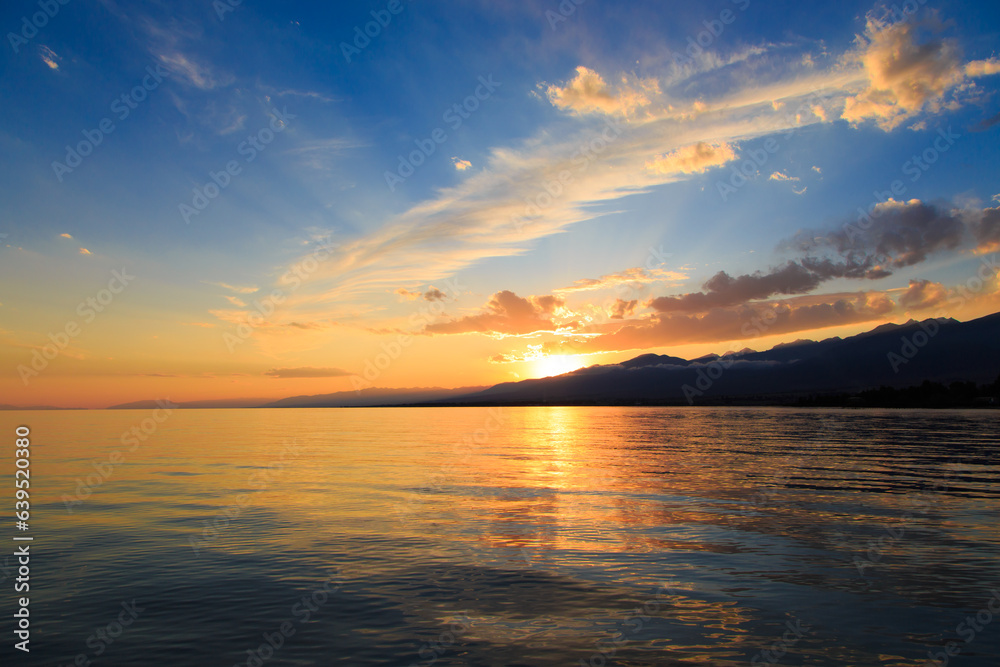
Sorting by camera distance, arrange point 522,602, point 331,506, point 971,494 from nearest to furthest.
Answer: point 522,602
point 331,506
point 971,494

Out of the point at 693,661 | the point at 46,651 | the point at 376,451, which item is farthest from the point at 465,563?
the point at 376,451

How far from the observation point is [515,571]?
56.3 feet

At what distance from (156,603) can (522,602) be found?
10.3 m

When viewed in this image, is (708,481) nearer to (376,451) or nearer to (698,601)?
(698,601)

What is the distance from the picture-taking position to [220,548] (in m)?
20.3

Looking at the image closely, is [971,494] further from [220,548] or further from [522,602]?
[220,548]

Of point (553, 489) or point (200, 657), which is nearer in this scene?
point (200, 657)

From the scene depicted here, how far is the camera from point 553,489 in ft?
112

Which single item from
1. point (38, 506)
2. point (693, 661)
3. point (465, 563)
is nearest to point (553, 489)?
point (465, 563)

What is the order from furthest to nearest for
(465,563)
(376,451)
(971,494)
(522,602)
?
(376,451), (971,494), (465,563), (522,602)

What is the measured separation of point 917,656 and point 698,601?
4784 millimetres


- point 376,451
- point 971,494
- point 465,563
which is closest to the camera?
point 465,563

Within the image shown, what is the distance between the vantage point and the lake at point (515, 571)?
11930mm

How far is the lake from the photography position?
11930 mm
